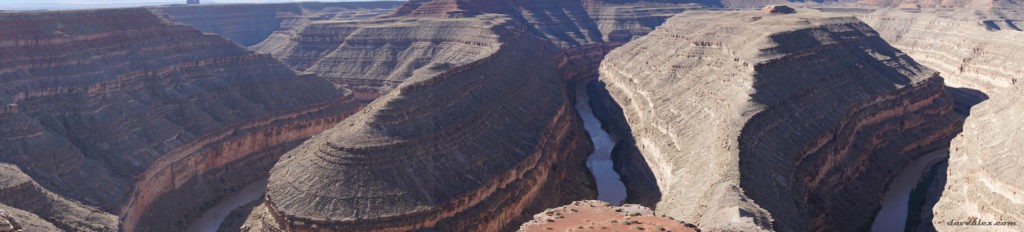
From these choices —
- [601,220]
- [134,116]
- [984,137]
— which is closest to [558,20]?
[134,116]

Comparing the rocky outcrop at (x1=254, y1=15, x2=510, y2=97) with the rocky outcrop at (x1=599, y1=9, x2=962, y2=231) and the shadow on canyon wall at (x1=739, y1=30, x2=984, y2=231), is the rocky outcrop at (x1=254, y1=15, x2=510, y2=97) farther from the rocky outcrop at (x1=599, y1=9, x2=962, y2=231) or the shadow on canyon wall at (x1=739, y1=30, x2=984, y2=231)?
the shadow on canyon wall at (x1=739, y1=30, x2=984, y2=231)

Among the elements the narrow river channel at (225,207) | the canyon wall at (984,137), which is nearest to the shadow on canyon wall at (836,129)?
the canyon wall at (984,137)

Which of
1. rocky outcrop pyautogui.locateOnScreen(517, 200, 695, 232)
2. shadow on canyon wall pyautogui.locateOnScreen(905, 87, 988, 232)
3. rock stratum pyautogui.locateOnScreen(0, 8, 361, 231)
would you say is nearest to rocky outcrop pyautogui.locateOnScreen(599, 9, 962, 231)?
shadow on canyon wall pyautogui.locateOnScreen(905, 87, 988, 232)

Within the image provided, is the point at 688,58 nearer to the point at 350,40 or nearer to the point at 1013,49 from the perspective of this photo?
the point at 1013,49

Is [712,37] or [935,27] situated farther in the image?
[935,27]

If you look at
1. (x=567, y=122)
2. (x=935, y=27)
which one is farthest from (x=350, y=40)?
(x=935, y=27)

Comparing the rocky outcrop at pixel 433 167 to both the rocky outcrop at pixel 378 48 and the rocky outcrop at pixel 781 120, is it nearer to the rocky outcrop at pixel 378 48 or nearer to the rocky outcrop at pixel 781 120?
the rocky outcrop at pixel 781 120
